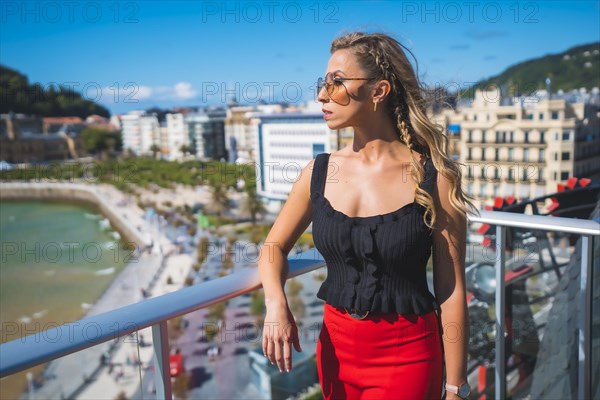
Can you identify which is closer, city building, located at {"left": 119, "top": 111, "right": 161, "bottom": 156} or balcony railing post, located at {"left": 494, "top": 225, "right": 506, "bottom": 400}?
balcony railing post, located at {"left": 494, "top": 225, "right": 506, "bottom": 400}

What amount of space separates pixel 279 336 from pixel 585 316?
1.03m

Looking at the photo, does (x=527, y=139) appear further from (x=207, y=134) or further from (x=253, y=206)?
(x=207, y=134)

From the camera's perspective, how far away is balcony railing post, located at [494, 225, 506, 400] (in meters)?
1.58

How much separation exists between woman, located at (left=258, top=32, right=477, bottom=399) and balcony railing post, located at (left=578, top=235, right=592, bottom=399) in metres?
0.65

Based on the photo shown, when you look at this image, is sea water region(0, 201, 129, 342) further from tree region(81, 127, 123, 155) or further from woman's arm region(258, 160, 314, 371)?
woman's arm region(258, 160, 314, 371)

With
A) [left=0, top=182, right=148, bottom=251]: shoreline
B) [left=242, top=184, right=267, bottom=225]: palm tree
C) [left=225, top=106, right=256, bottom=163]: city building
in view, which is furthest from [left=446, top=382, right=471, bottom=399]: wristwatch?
[left=0, top=182, right=148, bottom=251]: shoreline

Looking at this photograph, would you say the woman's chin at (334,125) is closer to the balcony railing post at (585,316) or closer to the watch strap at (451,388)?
the watch strap at (451,388)

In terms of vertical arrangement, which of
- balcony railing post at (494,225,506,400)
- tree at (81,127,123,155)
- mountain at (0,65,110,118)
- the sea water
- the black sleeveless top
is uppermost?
mountain at (0,65,110,118)

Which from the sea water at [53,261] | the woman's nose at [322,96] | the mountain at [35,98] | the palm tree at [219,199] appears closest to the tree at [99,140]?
the mountain at [35,98]

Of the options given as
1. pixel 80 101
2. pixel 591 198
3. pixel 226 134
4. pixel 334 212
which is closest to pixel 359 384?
pixel 334 212

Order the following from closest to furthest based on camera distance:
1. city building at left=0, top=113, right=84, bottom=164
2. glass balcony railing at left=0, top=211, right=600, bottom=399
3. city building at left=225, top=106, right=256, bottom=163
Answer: glass balcony railing at left=0, top=211, right=600, bottom=399 → city building at left=225, top=106, right=256, bottom=163 → city building at left=0, top=113, right=84, bottom=164

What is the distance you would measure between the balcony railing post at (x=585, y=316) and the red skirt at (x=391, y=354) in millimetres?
699

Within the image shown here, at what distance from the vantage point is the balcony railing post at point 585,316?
4.97 ft

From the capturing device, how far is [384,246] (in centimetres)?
102
